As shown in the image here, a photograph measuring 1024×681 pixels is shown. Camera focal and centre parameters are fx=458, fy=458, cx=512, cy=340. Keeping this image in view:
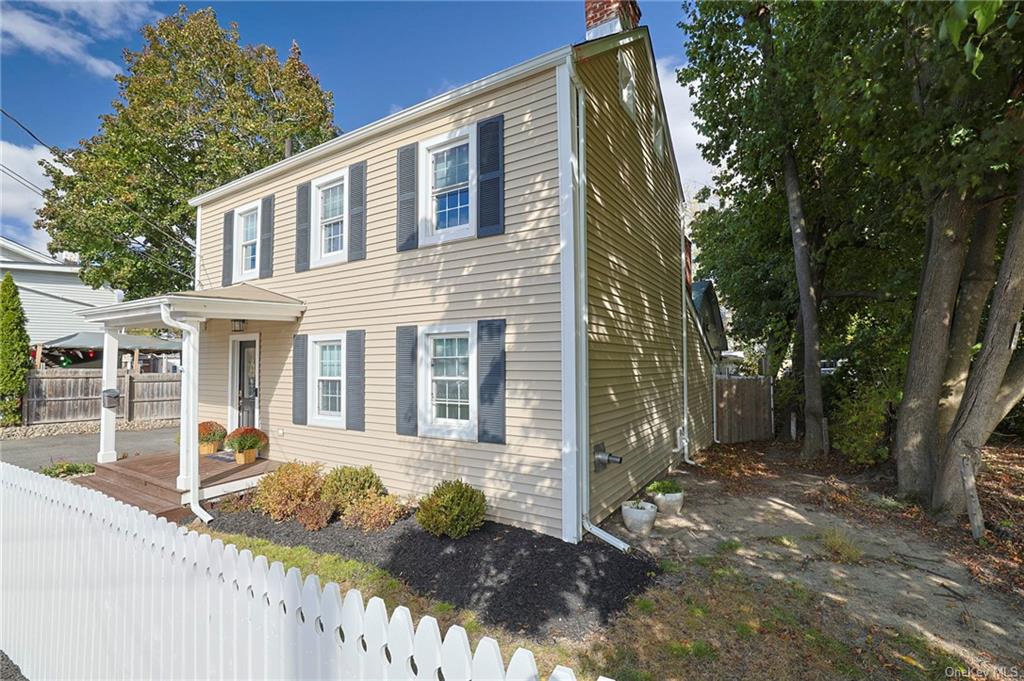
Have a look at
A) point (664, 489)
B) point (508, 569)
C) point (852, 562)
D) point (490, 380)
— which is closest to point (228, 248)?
point (490, 380)

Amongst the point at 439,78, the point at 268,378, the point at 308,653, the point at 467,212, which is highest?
the point at 439,78

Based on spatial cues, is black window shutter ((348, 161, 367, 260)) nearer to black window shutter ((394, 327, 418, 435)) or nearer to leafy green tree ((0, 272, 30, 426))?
black window shutter ((394, 327, 418, 435))

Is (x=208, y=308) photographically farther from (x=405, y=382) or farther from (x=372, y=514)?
(x=372, y=514)

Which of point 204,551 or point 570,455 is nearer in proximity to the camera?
point 204,551

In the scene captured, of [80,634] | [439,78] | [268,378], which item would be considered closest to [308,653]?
[80,634]

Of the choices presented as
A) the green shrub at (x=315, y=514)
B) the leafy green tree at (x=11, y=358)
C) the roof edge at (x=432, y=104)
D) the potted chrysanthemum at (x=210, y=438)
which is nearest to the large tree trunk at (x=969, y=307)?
the roof edge at (x=432, y=104)

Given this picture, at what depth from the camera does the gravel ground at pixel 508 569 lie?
4301mm

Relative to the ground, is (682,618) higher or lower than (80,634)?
lower

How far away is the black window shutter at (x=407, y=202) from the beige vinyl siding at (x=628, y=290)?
8.90ft

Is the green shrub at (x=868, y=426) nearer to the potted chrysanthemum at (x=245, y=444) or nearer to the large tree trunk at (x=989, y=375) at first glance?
the large tree trunk at (x=989, y=375)

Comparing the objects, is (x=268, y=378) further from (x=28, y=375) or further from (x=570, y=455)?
(x=28, y=375)

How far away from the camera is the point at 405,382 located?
7074mm

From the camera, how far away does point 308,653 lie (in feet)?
7.22

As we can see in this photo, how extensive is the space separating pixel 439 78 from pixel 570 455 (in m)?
9.56
